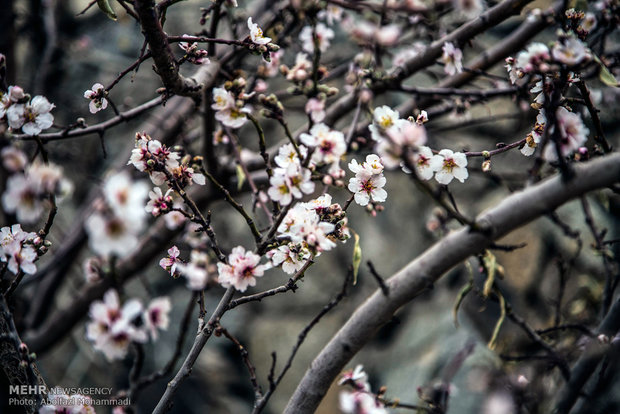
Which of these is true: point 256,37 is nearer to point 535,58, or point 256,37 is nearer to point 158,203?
point 158,203

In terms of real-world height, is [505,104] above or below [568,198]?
below

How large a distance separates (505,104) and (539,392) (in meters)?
2.61

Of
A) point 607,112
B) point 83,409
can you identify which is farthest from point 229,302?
point 607,112

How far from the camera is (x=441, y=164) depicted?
3.73 feet

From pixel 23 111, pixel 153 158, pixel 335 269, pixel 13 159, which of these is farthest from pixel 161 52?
pixel 335 269

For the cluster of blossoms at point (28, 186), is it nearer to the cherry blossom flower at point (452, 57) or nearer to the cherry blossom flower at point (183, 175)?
the cherry blossom flower at point (183, 175)

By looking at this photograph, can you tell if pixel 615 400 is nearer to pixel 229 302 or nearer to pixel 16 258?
pixel 229 302

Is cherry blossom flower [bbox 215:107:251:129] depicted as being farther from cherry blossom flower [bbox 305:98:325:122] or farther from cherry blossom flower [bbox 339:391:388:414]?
cherry blossom flower [bbox 339:391:388:414]

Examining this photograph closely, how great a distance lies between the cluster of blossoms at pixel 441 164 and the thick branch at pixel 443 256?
0.26 meters

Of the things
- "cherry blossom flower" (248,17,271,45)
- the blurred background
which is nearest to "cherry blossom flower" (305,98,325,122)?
"cherry blossom flower" (248,17,271,45)

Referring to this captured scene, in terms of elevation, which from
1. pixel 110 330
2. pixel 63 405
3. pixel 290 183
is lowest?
pixel 63 405

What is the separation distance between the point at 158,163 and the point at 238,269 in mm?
355

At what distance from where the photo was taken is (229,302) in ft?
3.41

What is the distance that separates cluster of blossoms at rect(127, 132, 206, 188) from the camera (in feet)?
3.56
